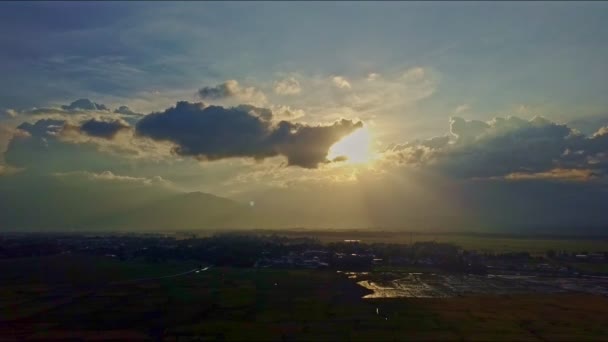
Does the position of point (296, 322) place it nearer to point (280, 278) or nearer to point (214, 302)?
point (214, 302)

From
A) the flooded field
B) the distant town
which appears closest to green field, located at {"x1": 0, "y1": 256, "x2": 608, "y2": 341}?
the flooded field

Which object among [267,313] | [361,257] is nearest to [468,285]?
[267,313]

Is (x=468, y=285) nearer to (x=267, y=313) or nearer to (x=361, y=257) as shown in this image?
(x=267, y=313)

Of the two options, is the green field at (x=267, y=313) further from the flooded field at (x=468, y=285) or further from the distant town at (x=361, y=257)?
the distant town at (x=361, y=257)

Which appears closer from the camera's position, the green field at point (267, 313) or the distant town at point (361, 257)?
the green field at point (267, 313)

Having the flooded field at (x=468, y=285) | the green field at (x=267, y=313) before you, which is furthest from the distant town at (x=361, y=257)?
the green field at (x=267, y=313)

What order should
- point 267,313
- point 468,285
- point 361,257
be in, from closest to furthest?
point 267,313
point 468,285
point 361,257

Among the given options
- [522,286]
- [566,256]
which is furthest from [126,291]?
[566,256]

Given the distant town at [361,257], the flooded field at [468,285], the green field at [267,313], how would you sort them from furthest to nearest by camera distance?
the distant town at [361,257] < the flooded field at [468,285] < the green field at [267,313]
